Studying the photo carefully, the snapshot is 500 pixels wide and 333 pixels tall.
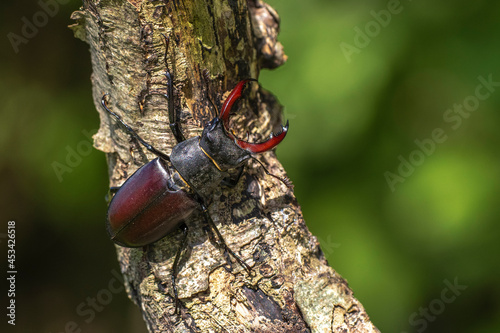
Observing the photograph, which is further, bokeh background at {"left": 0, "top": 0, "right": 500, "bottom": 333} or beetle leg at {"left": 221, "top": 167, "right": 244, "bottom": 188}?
bokeh background at {"left": 0, "top": 0, "right": 500, "bottom": 333}

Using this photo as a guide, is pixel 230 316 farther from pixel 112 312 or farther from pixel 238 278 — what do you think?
pixel 112 312

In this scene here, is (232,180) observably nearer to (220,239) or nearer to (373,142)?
(220,239)

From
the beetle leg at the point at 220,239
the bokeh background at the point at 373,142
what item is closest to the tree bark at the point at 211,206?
Answer: the beetle leg at the point at 220,239

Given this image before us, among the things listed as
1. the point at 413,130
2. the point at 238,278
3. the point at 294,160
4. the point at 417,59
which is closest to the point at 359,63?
the point at 417,59

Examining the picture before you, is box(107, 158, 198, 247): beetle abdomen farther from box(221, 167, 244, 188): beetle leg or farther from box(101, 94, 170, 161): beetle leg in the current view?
box(221, 167, 244, 188): beetle leg

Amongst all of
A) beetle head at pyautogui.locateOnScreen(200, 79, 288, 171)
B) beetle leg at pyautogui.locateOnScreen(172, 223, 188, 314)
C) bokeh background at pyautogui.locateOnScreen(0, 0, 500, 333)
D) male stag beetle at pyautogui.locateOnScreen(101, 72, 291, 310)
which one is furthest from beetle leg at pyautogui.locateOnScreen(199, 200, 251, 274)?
bokeh background at pyautogui.locateOnScreen(0, 0, 500, 333)
